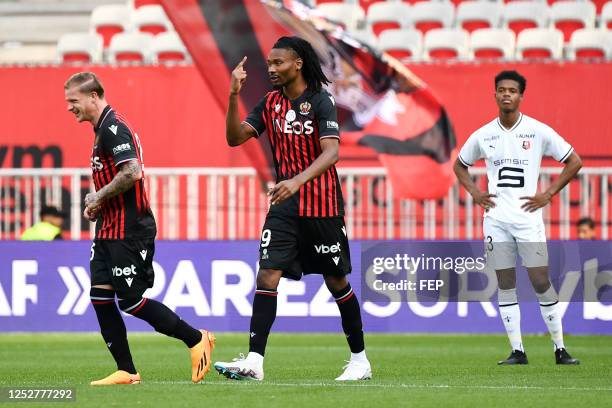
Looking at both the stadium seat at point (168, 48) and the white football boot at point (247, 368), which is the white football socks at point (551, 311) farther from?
the stadium seat at point (168, 48)

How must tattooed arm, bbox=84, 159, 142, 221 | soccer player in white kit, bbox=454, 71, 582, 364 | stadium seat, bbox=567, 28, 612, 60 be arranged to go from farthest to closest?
stadium seat, bbox=567, 28, 612, 60 → soccer player in white kit, bbox=454, 71, 582, 364 → tattooed arm, bbox=84, 159, 142, 221

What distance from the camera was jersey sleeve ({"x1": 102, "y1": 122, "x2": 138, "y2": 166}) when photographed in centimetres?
810

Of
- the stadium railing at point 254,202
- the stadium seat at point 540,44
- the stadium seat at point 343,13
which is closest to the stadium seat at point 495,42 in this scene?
the stadium seat at point 540,44

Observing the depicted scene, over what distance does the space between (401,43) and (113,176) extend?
37.4ft

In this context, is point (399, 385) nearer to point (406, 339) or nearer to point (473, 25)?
point (406, 339)

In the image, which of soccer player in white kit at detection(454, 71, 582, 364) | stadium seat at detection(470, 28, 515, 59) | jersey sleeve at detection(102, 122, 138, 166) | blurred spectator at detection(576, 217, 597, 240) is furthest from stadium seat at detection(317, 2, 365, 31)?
jersey sleeve at detection(102, 122, 138, 166)

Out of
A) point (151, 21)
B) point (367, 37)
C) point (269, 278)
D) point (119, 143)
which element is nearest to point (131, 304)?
point (269, 278)

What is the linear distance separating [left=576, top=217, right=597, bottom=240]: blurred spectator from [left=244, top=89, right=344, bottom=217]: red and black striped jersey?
756cm

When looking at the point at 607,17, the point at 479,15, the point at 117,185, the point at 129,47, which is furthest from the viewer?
the point at 129,47

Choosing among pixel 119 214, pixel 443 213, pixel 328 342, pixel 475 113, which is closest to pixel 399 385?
pixel 119 214

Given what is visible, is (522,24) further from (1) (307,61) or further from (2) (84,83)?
(2) (84,83)

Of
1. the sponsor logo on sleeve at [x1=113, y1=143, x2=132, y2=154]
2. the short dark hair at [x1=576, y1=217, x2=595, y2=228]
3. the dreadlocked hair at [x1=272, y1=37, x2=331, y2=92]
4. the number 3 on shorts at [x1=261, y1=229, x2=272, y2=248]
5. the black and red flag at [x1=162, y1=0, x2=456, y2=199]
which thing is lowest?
the number 3 on shorts at [x1=261, y1=229, x2=272, y2=248]

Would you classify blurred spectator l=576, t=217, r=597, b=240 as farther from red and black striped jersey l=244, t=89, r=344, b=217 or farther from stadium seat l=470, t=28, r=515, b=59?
red and black striped jersey l=244, t=89, r=344, b=217

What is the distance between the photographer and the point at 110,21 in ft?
69.4
